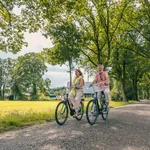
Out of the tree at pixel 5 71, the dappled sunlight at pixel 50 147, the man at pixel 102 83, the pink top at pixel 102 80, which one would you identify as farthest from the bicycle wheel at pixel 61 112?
the tree at pixel 5 71

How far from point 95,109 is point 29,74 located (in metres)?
58.2

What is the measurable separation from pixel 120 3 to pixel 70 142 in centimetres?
2034

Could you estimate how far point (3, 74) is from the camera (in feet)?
278

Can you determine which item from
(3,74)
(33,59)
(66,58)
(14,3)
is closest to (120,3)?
(66,58)

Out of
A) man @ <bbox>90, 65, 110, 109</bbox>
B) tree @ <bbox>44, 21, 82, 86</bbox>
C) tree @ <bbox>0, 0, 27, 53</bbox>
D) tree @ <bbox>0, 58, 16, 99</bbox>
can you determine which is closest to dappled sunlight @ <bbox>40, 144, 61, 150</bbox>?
man @ <bbox>90, 65, 110, 109</bbox>

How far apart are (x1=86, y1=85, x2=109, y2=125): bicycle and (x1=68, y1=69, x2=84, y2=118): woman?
65 centimetres

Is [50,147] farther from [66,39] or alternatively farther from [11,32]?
[66,39]

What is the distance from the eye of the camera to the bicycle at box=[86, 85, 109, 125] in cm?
818

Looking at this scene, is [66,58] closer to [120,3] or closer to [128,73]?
[120,3]

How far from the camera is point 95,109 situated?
8.70m

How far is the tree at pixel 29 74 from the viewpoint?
65.1 meters

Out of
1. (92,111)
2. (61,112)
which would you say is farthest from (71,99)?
(92,111)

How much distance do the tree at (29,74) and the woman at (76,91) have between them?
56558mm

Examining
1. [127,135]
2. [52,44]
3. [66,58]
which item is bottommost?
[127,135]
